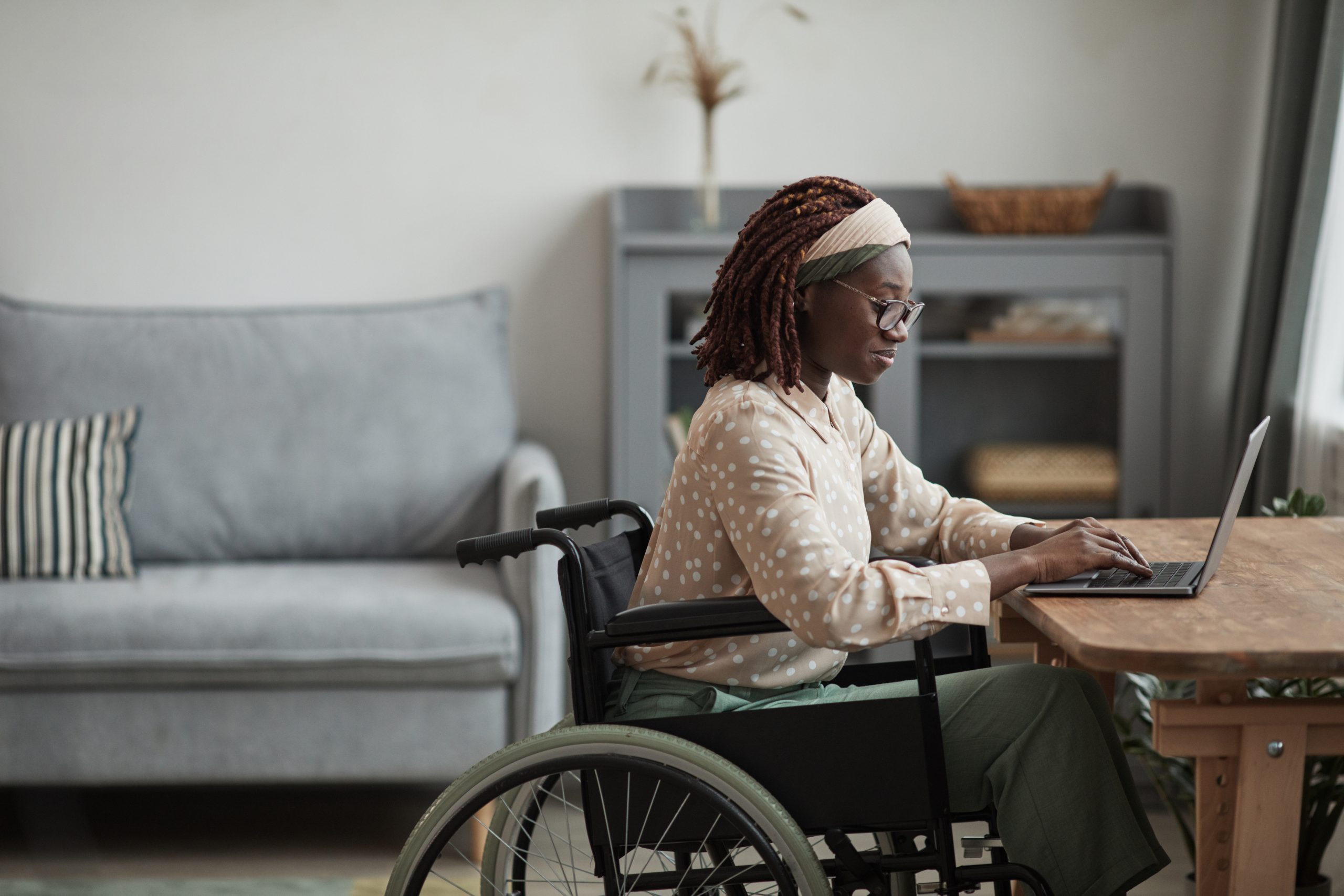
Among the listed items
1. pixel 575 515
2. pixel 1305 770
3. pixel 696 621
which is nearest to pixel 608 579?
pixel 575 515

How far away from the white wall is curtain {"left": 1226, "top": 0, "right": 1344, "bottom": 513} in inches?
14.5

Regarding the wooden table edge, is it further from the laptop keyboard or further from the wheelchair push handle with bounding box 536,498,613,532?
the wheelchair push handle with bounding box 536,498,613,532

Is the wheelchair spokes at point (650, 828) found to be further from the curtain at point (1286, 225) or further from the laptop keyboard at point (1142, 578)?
the curtain at point (1286, 225)

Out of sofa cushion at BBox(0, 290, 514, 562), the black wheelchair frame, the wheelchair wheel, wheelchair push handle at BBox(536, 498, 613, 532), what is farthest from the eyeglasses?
sofa cushion at BBox(0, 290, 514, 562)

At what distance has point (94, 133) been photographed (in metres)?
3.06

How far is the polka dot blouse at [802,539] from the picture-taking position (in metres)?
1.18

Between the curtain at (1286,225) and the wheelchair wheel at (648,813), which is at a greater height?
the curtain at (1286,225)

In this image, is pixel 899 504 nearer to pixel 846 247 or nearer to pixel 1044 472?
pixel 846 247

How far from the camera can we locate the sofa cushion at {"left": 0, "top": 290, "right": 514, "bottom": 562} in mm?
2773

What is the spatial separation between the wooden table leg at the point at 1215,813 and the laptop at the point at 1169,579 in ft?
0.31

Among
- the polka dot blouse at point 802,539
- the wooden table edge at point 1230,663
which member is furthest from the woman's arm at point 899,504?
the wooden table edge at point 1230,663

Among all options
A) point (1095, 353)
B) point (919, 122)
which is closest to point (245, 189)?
point (919, 122)

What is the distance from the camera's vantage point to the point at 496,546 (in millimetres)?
1318

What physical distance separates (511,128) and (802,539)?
2.12 m
